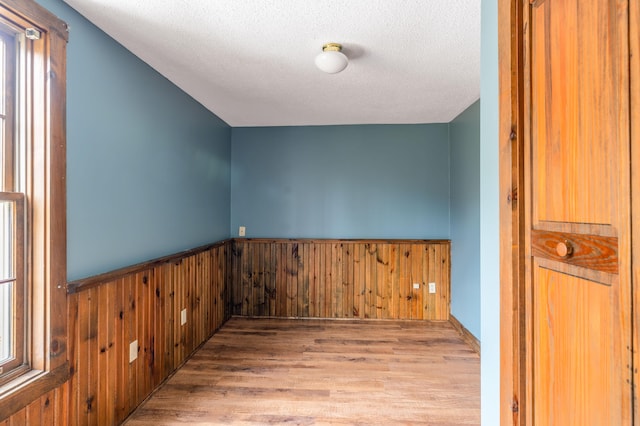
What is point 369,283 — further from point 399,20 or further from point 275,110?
point 399,20

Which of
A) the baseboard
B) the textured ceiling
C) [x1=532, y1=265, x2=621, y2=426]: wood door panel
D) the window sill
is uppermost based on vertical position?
the textured ceiling

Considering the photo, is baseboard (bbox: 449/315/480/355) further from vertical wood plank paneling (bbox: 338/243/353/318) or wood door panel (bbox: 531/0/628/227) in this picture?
wood door panel (bbox: 531/0/628/227)

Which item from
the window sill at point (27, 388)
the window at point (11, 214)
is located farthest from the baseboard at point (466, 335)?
the window at point (11, 214)

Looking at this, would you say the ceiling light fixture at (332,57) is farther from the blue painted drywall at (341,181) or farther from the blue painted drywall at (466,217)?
the blue painted drywall at (341,181)

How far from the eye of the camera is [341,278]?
12.6ft

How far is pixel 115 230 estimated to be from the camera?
1.92m

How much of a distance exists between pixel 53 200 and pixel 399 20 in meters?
1.92

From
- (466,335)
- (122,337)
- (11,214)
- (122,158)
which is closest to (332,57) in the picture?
(122,158)

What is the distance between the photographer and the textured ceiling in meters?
1.62

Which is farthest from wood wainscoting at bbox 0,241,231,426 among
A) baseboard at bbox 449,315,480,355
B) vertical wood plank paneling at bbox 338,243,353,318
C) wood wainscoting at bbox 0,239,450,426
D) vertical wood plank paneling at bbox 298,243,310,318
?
baseboard at bbox 449,315,480,355

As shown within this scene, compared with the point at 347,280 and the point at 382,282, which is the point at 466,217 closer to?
the point at 382,282

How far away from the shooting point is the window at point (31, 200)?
141 cm

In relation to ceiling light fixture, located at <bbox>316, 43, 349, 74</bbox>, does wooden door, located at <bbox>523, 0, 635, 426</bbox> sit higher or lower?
lower

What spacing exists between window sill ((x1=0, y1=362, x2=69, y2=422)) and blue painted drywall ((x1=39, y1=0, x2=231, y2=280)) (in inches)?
17.1
